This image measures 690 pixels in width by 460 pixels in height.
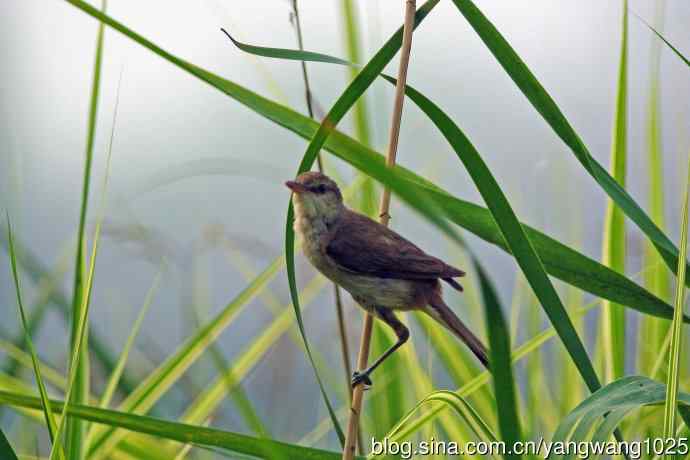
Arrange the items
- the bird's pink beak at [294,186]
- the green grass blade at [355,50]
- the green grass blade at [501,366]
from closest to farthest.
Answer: the green grass blade at [501,366]
the bird's pink beak at [294,186]
the green grass blade at [355,50]

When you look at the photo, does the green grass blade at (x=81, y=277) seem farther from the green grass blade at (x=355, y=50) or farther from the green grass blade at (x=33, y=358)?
the green grass blade at (x=355, y=50)

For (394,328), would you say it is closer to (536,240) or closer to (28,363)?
(536,240)

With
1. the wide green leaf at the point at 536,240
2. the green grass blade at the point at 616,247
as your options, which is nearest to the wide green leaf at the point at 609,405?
the wide green leaf at the point at 536,240

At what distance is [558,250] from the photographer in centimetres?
117

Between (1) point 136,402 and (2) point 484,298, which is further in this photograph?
(1) point 136,402

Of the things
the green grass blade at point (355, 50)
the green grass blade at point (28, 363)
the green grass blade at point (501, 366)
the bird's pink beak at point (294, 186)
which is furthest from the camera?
the green grass blade at point (28, 363)

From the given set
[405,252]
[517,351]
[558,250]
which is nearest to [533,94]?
[558,250]

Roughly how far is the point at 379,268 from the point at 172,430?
0.64 metres

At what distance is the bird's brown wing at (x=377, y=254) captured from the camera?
157cm

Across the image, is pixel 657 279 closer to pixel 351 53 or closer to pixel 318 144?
pixel 351 53

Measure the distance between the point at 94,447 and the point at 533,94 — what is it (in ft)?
3.28

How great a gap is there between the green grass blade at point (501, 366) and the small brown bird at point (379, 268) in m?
0.71

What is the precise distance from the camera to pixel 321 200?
1729 millimetres

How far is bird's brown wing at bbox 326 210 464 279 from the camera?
1567mm
